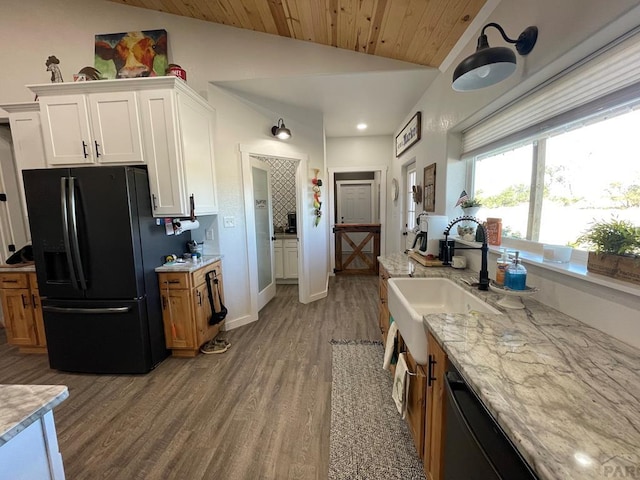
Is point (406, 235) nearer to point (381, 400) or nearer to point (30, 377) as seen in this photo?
point (381, 400)

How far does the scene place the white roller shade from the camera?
39.4 inches

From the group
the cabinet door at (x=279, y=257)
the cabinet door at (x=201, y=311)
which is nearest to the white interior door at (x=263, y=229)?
the cabinet door at (x=279, y=257)

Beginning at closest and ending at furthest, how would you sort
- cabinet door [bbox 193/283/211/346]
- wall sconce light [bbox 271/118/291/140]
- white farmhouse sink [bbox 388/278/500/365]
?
white farmhouse sink [bbox 388/278/500/365]
cabinet door [bbox 193/283/211/346]
wall sconce light [bbox 271/118/291/140]

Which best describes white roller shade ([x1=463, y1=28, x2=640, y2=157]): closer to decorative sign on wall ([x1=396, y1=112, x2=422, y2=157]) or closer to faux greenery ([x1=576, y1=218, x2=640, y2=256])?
faux greenery ([x1=576, y1=218, x2=640, y2=256])

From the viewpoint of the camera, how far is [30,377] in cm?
228

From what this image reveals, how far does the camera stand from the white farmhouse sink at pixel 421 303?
1.24 m

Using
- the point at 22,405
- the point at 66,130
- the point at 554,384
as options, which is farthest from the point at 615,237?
the point at 66,130

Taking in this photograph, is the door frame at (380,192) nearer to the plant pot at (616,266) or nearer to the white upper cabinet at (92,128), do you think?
the white upper cabinet at (92,128)

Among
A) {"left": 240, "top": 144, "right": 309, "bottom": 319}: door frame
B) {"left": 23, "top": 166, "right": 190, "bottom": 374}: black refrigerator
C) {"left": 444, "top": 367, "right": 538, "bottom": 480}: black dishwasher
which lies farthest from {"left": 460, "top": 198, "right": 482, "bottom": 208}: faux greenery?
{"left": 23, "top": 166, "right": 190, "bottom": 374}: black refrigerator

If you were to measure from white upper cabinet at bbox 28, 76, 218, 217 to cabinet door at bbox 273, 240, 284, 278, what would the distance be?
91.4 inches

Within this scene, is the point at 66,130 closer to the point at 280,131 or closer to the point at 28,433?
the point at 280,131

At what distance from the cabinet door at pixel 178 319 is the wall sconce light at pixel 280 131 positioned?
7.14 ft

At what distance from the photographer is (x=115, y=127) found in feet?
7.50

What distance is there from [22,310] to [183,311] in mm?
1664
